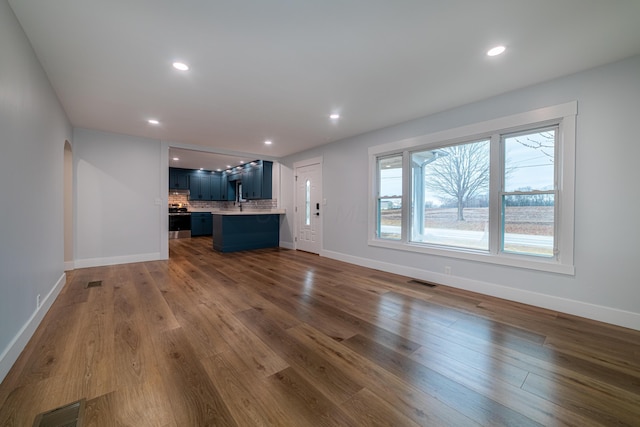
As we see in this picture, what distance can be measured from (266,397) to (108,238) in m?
4.94

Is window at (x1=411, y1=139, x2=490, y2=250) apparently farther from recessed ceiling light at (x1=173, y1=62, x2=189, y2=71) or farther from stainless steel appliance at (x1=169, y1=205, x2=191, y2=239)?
stainless steel appliance at (x1=169, y1=205, x2=191, y2=239)

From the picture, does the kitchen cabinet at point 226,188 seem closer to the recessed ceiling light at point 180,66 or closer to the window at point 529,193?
the recessed ceiling light at point 180,66

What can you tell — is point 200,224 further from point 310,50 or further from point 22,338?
point 310,50

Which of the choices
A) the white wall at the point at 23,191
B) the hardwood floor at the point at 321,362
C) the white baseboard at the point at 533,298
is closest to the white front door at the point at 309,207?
the white baseboard at the point at 533,298

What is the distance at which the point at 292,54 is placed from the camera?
2.31 m

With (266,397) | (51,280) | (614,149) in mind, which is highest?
(614,149)

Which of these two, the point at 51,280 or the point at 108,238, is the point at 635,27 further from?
the point at 108,238

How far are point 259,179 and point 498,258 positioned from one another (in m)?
5.92

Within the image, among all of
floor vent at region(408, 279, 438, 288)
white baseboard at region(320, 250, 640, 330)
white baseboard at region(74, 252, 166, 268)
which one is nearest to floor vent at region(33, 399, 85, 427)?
floor vent at region(408, 279, 438, 288)

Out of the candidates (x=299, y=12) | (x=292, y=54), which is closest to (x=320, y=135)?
(x=292, y=54)

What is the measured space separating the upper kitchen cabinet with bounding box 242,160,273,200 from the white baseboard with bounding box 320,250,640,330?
4.17 metres

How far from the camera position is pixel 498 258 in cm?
314

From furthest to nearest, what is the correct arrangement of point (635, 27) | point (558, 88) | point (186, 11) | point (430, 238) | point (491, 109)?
point (430, 238), point (491, 109), point (558, 88), point (635, 27), point (186, 11)

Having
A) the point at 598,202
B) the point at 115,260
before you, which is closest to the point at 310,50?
the point at 598,202
